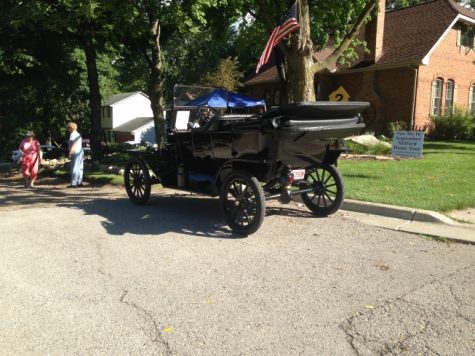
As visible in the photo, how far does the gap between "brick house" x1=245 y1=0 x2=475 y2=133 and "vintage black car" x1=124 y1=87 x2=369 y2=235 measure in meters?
17.7

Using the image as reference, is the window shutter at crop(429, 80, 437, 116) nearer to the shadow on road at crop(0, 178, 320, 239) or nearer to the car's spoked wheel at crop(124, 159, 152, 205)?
the shadow on road at crop(0, 178, 320, 239)

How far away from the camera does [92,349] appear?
3.53 m

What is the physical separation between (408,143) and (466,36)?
17.6m

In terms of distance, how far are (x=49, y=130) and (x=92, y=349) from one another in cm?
2561

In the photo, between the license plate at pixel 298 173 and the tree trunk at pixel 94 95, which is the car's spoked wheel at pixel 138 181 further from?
the tree trunk at pixel 94 95

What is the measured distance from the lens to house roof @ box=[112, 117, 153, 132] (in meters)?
53.9

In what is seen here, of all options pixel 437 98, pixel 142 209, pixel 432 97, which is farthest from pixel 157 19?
pixel 437 98

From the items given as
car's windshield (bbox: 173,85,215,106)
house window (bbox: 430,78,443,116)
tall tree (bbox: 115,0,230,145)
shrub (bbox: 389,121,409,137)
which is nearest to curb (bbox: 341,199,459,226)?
car's windshield (bbox: 173,85,215,106)

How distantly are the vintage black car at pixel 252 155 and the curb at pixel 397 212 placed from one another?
0.62 metres

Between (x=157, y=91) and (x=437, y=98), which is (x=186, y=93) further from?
(x=437, y=98)

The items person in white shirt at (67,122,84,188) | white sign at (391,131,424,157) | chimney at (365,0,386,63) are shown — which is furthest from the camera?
chimney at (365,0,386,63)

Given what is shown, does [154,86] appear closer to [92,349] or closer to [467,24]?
[92,349]

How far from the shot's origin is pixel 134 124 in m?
55.2

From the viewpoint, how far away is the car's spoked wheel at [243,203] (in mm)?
6223
